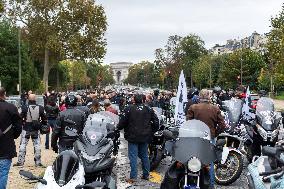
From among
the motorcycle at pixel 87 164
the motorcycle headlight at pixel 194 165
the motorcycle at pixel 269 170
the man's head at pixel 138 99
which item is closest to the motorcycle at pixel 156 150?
the man's head at pixel 138 99

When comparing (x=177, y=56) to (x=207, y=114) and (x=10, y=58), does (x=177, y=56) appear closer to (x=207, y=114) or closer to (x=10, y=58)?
(x=10, y=58)

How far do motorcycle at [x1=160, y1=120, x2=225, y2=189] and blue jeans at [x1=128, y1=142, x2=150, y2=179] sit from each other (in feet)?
13.2

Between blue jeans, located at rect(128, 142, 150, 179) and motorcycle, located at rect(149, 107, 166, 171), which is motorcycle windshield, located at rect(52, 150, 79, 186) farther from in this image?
motorcycle, located at rect(149, 107, 166, 171)

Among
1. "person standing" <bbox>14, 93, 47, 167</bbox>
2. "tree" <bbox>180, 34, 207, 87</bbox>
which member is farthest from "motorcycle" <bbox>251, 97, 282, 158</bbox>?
"tree" <bbox>180, 34, 207, 87</bbox>

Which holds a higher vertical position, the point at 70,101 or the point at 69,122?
the point at 70,101

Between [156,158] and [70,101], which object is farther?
[156,158]

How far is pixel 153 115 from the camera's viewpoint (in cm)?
1094

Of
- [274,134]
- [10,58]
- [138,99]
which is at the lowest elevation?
[274,134]

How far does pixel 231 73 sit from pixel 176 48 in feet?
70.8

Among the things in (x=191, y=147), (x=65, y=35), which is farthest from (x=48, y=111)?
(x=65, y=35)

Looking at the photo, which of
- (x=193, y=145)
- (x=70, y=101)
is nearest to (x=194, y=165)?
(x=193, y=145)

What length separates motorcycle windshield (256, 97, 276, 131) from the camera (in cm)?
1012

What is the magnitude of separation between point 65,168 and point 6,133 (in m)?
2.50

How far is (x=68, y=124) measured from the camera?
9352mm
